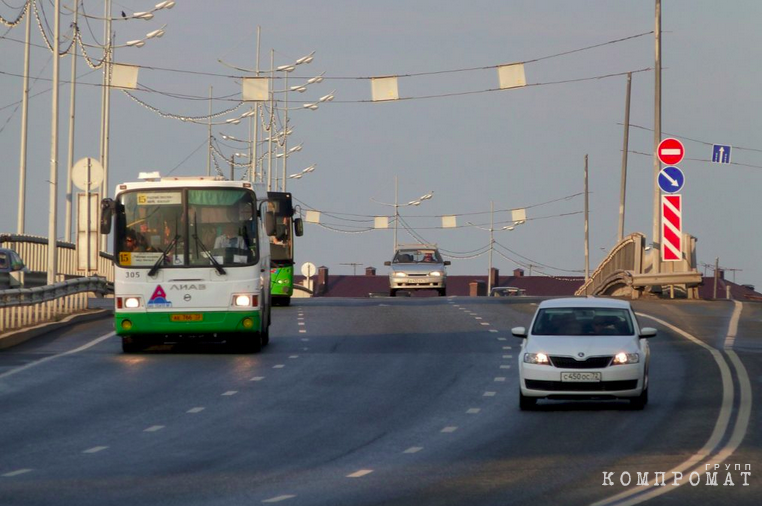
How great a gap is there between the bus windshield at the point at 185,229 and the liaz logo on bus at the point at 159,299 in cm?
51

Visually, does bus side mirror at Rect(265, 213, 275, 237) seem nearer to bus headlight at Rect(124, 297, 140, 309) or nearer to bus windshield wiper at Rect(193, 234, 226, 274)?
bus windshield wiper at Rect(193, 234, 226, 274)

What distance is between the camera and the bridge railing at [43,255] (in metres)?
49.0

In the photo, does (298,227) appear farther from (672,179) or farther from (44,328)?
(672,179)

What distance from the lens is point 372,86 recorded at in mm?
44438

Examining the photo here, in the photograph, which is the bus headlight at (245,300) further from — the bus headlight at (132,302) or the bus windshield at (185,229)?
the bus headlight at (132,302)

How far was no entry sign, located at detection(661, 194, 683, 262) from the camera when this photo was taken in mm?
39312

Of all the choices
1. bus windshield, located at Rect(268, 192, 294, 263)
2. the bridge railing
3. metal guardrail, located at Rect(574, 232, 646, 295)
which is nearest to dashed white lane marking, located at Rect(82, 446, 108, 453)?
bus windshield, located at Rect(268, 192, 294, 263)

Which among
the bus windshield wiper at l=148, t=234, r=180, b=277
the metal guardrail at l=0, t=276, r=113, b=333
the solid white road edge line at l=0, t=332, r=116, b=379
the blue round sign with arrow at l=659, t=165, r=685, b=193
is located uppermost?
the blue round sign with arrow at l=659, t=165, r=685, b=193

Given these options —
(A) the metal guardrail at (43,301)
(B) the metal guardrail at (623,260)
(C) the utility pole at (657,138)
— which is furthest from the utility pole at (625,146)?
(A) the metal guardrail at (43,301)

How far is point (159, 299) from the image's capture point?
85.5 ft

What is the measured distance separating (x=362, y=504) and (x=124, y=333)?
1475 centimetres

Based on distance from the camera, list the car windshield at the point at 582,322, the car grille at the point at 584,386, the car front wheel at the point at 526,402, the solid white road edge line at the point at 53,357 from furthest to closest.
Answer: the solid white road edge line at the point at 53,357 → the car windshield at the point at 582,322 → the car front wheel at the point at 526,402 → the car grille at the point at 584,386

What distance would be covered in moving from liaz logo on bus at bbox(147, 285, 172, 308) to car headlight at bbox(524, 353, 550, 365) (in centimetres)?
882

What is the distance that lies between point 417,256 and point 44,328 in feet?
77.8
